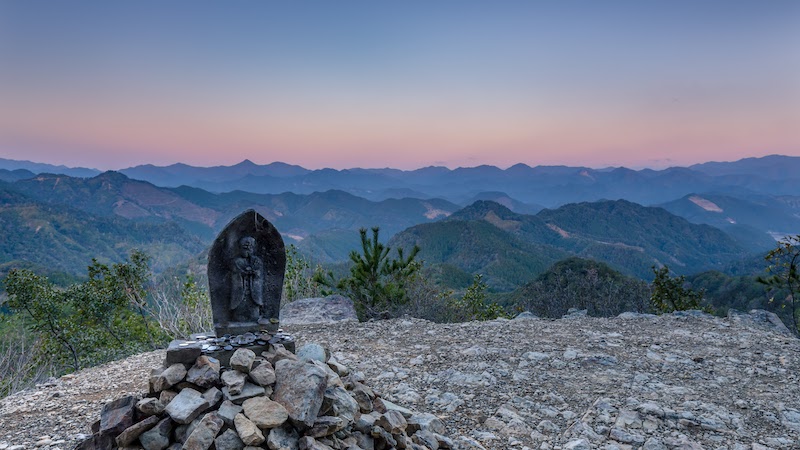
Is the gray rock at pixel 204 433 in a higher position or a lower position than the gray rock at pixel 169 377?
lower

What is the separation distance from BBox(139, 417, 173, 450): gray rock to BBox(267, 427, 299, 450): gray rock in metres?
1.11

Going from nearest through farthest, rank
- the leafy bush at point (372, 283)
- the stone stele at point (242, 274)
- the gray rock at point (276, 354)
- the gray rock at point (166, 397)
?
the gray rock at point (166, 397) < the gray rock at point (276, 354) < the stone stele at point (242, 274) < the leafy bush at point (372, 283)

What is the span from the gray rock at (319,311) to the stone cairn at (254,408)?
266 inches

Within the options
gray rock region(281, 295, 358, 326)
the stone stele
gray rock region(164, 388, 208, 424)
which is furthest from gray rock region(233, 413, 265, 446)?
gray rock region(281, 295, 358, 326)

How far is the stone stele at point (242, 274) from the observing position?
6762 millimetres

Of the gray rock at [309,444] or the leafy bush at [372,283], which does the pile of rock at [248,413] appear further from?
the leafy bush at [372,283]

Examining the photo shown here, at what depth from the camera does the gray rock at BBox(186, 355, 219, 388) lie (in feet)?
16.3

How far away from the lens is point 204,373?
5047mm

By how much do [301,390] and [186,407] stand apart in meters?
1.20

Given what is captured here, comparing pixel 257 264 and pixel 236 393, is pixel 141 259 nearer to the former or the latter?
pixel 257 264

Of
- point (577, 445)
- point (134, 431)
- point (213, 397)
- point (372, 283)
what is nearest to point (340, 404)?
point (213, 397)

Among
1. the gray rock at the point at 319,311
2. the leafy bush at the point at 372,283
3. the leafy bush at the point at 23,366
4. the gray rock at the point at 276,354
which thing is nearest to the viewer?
the gray rock at the point at 276,354

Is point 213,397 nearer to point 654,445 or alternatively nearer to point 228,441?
point 228,441

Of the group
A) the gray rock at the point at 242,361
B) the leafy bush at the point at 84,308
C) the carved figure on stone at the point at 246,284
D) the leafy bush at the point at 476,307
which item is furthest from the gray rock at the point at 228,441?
the leafy bush at the point at 476,307
